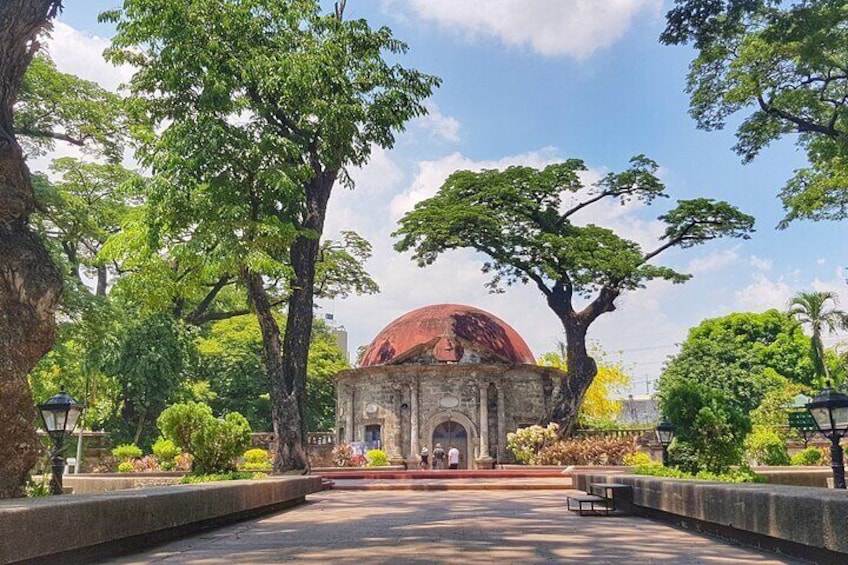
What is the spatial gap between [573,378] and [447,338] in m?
6.01

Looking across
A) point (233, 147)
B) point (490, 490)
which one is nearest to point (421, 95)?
point (233, 147)

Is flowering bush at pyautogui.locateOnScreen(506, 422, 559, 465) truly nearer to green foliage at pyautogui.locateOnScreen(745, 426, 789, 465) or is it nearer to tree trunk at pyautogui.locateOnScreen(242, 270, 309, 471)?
green foliage at pyautogui.locateOnScreen(745, 426, 789, 465)

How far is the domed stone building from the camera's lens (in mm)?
30984

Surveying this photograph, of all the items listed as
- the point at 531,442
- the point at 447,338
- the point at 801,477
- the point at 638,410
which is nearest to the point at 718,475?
the point at 801,477

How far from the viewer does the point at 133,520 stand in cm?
700

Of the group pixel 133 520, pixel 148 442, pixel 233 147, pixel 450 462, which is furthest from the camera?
pixel 148 442

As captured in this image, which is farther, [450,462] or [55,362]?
[450,462]

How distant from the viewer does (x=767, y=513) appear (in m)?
6.43

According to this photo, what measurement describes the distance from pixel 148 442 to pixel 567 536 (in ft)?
89.8

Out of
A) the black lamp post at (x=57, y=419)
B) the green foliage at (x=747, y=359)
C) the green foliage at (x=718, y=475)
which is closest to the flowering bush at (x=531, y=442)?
the green foliage at (x=747, y=359)

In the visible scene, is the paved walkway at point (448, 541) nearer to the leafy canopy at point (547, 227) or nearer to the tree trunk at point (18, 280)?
the tree trunk at point (18, 280)

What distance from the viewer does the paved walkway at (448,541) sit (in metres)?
6.43

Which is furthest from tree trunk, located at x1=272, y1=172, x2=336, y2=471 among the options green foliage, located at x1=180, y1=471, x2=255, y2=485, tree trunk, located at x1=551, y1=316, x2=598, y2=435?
tree trunk, located at x1=551, y1=316, x2=598, y2=435

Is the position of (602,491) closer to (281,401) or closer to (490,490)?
(490,490)
